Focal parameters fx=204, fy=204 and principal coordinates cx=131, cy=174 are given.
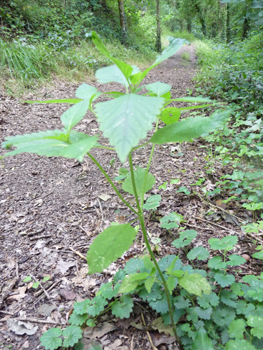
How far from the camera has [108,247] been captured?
0.82m

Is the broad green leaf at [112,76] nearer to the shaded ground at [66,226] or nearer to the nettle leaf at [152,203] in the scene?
the nettle leaf at [152,203]

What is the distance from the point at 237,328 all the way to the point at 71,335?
34.4 inches

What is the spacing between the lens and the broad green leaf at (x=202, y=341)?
39.9 inches

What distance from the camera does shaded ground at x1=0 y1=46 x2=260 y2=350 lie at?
1.30 meters

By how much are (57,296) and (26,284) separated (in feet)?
0.91

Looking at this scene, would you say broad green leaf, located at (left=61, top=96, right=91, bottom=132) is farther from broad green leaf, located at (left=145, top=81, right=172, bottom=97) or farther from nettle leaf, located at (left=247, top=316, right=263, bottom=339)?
nettle leaf, located at (left=247, top=316, right=263, bottom=339)

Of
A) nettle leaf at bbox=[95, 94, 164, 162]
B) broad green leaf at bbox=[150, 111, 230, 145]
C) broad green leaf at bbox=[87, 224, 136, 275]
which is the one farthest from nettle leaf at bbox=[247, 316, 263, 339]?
nettle leaf at bbox=[95, 94, 164, 162]

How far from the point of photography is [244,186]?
1932 millimetres

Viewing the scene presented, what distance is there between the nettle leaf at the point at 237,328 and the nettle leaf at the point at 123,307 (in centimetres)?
53

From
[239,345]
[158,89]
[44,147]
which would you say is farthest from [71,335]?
[158,89]

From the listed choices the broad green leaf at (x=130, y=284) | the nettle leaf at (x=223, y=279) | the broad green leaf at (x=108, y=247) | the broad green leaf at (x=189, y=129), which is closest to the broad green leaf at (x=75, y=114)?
the broad green leaf at (x=189, y=129)

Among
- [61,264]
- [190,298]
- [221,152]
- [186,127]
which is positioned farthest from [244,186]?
[61,264]

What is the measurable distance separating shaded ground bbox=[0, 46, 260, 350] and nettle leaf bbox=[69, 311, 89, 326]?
0.39ft

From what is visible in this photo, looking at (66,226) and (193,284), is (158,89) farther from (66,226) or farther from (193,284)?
(66,226)
